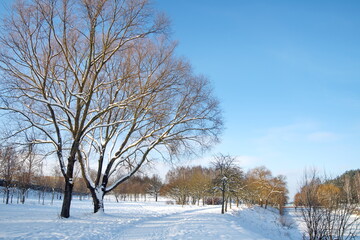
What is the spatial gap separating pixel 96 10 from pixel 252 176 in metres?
59.4

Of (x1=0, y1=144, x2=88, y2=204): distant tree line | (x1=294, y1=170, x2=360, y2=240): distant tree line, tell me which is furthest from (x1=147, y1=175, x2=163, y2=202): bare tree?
(x1=294, y1=170, x2=360, y2=240): distant tree line

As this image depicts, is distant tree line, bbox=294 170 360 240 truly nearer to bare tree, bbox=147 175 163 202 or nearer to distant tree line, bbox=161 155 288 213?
distant tree line, bbox=161 155 288 213

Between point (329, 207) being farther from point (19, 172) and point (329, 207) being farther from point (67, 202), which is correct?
point (19, 172)

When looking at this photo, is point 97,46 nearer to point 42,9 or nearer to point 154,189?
point 42,9

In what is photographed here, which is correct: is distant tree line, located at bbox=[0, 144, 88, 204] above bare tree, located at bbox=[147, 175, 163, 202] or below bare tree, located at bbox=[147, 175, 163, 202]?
above

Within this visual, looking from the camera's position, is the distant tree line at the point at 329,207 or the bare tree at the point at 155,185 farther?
the bare tree at the point at 155,185

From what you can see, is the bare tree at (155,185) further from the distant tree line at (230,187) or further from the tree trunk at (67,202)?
the tree trunk at (67,202)

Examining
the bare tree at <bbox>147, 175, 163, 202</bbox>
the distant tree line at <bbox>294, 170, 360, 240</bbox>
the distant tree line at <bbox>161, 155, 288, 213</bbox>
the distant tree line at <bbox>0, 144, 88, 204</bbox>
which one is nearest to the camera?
the distant tree line at <bbox>294, 170, 360, 240</bbox>

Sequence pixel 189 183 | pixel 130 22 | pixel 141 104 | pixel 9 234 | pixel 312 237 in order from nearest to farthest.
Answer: pixel 312 237 → pixel 9 234 → pixel 130 22 → pixel 141 104 → pixel 189 183

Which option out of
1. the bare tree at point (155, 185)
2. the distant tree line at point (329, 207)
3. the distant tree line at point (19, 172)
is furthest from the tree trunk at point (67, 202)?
the bare tree at point (155, 185)

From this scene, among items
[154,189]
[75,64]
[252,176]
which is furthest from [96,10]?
[154,189]

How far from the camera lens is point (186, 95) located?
17.1 meters

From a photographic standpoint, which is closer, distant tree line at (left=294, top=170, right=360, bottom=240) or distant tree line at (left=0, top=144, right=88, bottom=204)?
distant tree line at (left=294, top=170, right=360, bottom=240)

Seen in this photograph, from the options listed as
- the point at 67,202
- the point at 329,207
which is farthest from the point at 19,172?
the point at 329,207
